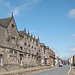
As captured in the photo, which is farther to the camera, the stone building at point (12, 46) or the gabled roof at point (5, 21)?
the gabled roof at point (5, 21)

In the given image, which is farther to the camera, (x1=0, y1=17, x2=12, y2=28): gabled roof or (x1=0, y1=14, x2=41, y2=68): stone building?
(x1=0, y1=17, x2=12, y2=28): gabled roof

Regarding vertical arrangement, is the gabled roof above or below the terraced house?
above

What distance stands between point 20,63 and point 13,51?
22.8ft

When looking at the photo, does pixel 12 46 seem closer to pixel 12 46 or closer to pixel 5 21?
pixel 12 46

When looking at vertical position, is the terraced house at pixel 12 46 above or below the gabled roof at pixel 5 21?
below

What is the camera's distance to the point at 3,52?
30.8 metres

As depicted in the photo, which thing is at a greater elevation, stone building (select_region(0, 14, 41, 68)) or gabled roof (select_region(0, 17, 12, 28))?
gabled roof (select_region(0, 17, 12, 28))

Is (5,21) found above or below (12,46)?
above

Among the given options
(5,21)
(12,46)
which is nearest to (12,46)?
(12,46)

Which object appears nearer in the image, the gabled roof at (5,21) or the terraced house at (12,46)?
the terraced house at (12,46)

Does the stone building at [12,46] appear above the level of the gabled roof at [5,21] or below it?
below

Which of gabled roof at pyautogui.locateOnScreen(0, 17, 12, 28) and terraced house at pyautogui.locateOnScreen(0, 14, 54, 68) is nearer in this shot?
terraced house at pyautogui.locateOnScreen(0, 14, 54, 68)

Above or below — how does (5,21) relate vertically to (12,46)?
above

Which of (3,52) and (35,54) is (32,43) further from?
(3,52)
